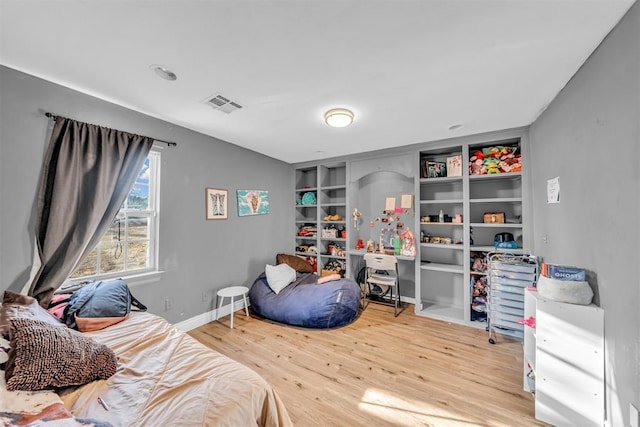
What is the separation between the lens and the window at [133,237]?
2.31 meters

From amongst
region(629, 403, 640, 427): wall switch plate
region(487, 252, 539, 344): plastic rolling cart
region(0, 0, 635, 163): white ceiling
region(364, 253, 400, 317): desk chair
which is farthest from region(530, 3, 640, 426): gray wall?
region(364, 253, 400, 317): desk chair

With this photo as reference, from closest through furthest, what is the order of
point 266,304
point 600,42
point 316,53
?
point 600,42, point 316,53, point 266,304

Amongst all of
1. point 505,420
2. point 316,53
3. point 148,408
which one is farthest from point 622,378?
point 316,53

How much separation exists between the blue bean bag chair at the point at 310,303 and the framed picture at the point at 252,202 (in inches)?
43.1

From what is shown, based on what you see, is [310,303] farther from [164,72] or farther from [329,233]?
[164,72]

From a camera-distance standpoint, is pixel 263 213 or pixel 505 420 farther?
pixel 263 213

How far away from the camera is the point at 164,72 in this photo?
1.75m

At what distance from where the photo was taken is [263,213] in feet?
13.0

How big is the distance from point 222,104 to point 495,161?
128 inches

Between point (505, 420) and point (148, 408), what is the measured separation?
2189 millimetres

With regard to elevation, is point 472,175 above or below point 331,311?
above

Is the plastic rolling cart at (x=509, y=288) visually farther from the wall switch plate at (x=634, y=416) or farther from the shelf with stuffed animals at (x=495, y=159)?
the wall switch plate at (x=634, y=416)

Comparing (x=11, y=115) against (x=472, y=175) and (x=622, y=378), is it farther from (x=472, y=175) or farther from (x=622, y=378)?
(x=472, y=175)

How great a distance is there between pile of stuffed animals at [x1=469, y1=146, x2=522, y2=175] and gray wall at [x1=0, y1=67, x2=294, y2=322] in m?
3.02
